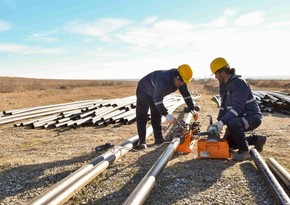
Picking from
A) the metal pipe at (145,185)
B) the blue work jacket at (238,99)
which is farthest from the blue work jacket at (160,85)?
the metal pipe at (145,185)

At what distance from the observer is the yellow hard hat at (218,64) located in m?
5.93

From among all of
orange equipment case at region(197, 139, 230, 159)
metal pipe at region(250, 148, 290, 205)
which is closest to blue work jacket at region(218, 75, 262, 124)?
orange equipment case at region(197, 139, 230, 159)

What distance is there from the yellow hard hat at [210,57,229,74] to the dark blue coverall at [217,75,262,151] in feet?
0.96

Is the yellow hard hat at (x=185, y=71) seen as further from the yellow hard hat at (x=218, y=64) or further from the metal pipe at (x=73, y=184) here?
the metal pipe at (x=73, y=184)

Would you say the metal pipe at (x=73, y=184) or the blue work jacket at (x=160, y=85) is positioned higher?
the blue work jacket at (x=160, y=85)

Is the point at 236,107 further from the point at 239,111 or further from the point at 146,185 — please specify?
the point at 146,185

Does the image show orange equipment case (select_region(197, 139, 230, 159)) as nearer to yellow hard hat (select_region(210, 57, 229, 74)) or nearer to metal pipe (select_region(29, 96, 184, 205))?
yellow hard hat (select_region(210, 57, 229, 74))

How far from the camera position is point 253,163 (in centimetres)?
572

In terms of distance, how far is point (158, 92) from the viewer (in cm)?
643

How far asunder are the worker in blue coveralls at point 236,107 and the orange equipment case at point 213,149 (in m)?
0.20

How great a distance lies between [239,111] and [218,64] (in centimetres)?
94

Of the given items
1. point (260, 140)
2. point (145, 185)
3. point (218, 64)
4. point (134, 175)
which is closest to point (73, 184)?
point (145, 185)

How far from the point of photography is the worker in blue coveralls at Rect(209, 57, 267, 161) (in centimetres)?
575

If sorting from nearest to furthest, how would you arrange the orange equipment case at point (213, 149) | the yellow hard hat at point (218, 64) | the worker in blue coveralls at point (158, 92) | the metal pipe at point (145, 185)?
1. the metal pipe at point (145, 185)
2. the orange equipment case at point (213, 149)
3. the yellow hard hat at point (218, 64)
4. the worker in blue coveralls at point (158, 92)
